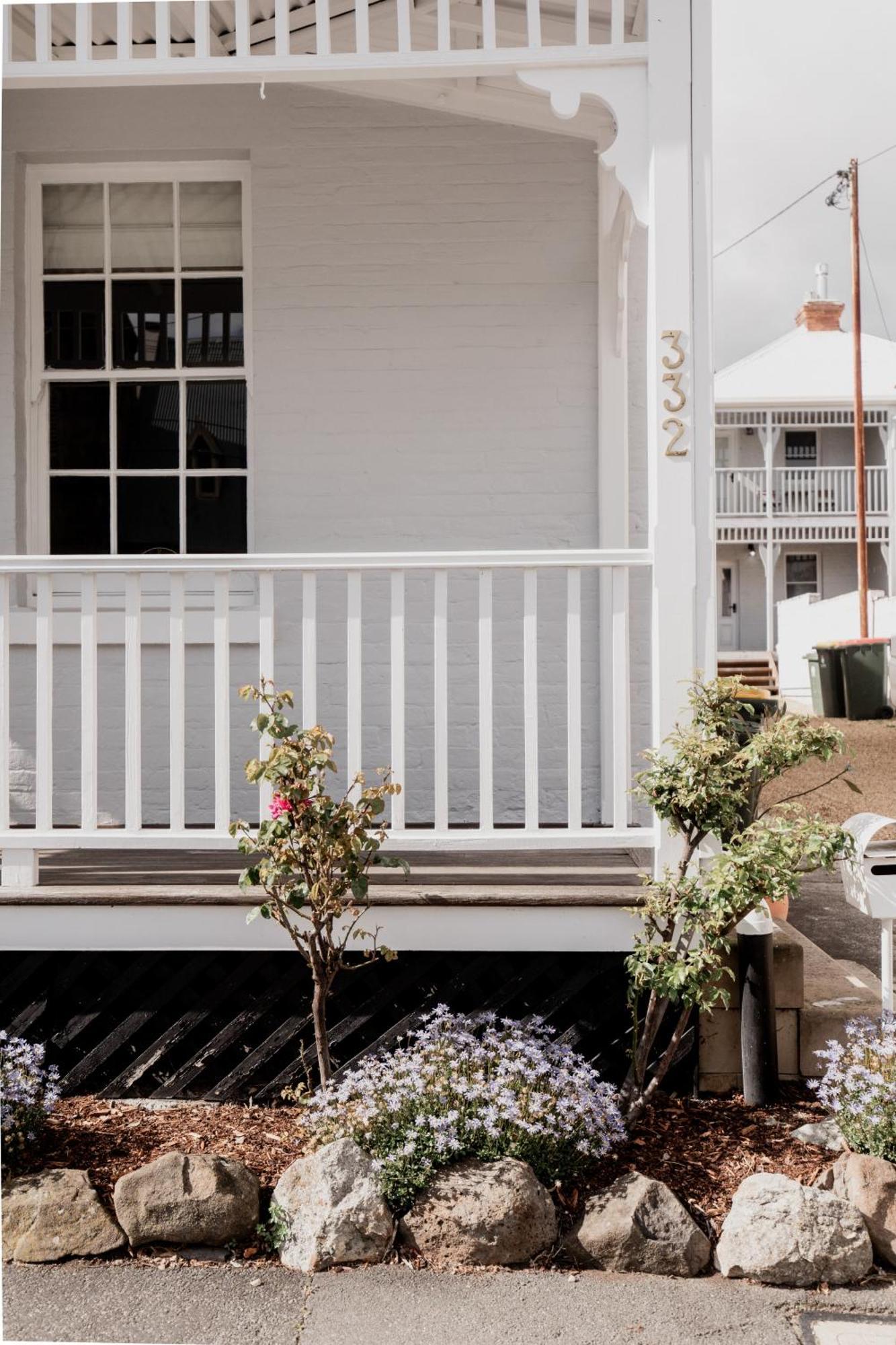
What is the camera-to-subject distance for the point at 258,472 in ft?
16.8

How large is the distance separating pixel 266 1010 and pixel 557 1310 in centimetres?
133

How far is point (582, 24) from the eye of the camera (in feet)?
11.5

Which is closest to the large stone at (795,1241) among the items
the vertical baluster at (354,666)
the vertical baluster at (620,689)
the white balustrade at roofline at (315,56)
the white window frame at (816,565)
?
the vertical baluster at (620,689)

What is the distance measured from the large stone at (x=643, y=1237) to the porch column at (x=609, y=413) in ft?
6.84

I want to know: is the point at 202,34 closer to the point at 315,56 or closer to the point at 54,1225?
the point at 315,56

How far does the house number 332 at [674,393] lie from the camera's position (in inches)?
139

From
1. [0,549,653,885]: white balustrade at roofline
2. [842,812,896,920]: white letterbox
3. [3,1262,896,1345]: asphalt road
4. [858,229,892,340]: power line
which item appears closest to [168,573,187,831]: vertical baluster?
[0,549,653,885]: white balustrade at roofline

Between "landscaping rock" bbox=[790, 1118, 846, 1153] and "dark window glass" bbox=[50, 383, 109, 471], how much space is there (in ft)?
12.7

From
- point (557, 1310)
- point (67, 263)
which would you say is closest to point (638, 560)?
point (557, 1310)

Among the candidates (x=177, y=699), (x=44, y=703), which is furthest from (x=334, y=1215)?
(x=44, y=703)

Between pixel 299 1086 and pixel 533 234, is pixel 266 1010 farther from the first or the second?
pixel 533 234

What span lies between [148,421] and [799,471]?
21779 mm

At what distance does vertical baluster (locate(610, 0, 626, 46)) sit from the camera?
3.50 metres

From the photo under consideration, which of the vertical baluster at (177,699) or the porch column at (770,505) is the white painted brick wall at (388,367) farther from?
the porch column at (770,505)
